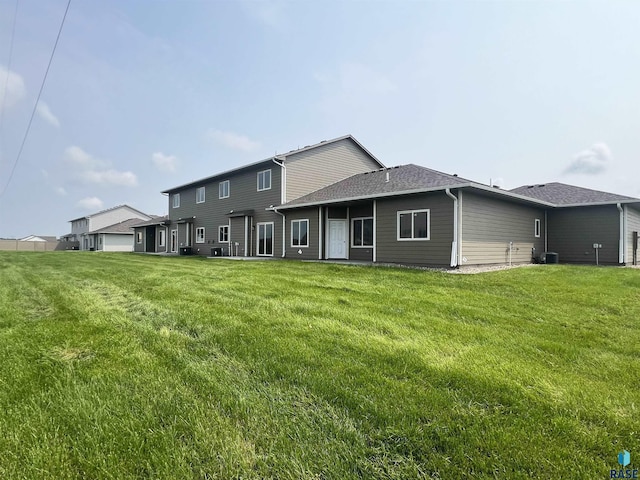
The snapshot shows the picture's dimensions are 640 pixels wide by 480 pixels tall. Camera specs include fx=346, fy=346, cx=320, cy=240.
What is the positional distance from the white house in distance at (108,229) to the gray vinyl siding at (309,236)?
3416 cm

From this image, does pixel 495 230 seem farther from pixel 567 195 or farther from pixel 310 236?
pixel 310 236

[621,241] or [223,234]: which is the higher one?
[223,234]

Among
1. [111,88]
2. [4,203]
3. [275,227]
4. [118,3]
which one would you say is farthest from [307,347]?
[4,203]

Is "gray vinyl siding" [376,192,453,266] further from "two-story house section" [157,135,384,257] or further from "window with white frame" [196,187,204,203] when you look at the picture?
"window with white frame" [196,187,204,203]

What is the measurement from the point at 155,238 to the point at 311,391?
3263cm

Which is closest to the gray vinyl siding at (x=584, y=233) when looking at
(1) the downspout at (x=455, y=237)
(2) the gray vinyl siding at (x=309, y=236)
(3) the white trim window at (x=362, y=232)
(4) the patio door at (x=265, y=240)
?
(1) the downspout at (x=455, y=237)

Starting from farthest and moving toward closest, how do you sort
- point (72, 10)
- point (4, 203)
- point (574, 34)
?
point (4, 203) < point (574, 34) < point (72, 10)

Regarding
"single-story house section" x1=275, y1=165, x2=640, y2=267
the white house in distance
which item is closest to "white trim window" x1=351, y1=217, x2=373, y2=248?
"single-story house section" x1=275, y1=165, x2=640, y2=267

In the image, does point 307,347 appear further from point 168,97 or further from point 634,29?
point 168,97

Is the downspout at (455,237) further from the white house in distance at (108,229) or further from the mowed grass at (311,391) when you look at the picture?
the white house in distance at (108,229)

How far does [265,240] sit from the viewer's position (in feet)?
62.1

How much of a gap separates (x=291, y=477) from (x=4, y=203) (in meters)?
34.6

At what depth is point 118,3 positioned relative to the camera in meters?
9.10

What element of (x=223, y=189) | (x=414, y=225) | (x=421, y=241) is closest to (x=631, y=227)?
(x=421, y=241)
